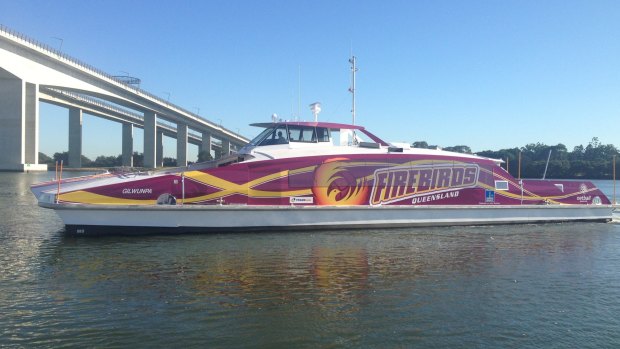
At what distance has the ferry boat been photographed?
37.1ft

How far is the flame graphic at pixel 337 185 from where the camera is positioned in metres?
13.0

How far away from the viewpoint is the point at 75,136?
72.0 meters

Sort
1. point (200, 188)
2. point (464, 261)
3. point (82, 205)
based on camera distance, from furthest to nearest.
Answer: point (200, 188) < point (82, 205) < point (464, 261)

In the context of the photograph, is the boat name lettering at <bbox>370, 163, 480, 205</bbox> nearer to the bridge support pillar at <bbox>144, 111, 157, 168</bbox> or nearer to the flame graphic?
the flame graphic

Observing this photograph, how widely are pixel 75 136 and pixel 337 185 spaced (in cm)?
6949

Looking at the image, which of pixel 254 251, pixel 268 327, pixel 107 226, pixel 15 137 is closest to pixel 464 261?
pixel 254 251

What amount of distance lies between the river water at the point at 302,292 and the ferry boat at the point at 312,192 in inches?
26.4

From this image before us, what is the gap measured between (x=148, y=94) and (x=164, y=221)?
5583cm

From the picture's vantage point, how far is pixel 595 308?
6.52 metres

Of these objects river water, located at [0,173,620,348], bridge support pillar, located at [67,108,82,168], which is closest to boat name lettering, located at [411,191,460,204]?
river water, located at [0,173,620,348]

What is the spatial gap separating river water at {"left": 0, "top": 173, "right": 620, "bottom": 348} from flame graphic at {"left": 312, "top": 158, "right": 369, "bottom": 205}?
165 centimetres

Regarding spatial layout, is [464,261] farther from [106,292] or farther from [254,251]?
[106,292]

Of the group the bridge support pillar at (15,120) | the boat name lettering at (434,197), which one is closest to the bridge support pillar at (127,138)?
the bridge support pillar at (15,120)

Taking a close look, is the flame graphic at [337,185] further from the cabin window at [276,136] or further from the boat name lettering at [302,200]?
the cabin window at [276,136]
